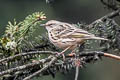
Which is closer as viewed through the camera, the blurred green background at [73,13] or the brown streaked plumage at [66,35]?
the brown streaked plumage at [66,35]

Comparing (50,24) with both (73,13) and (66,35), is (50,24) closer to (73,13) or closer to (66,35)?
(66,35)

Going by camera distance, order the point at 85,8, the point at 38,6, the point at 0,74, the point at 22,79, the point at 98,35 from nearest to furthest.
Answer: the point at 0,74 → the point at 22,79 → the point at 98,35 → the point at 38,6 → the point at 85,8

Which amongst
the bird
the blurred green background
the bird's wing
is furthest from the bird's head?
the blurred green background

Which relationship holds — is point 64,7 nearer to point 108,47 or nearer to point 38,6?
point 38,6

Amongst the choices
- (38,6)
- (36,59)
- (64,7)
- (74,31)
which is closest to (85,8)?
(64,7)

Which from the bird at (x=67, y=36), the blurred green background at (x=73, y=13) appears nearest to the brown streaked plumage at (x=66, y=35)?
the bird at (x=67, y=36)

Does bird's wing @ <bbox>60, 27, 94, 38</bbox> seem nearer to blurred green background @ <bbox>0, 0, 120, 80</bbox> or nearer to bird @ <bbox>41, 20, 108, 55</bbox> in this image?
bird @ <bbox>41, 20, 108, 55</bbox>

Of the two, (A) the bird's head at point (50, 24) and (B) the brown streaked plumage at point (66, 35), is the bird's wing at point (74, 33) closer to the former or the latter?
(B) the brown streaked plumage at point (66, 35)

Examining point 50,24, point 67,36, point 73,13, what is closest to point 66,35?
point 67,36
